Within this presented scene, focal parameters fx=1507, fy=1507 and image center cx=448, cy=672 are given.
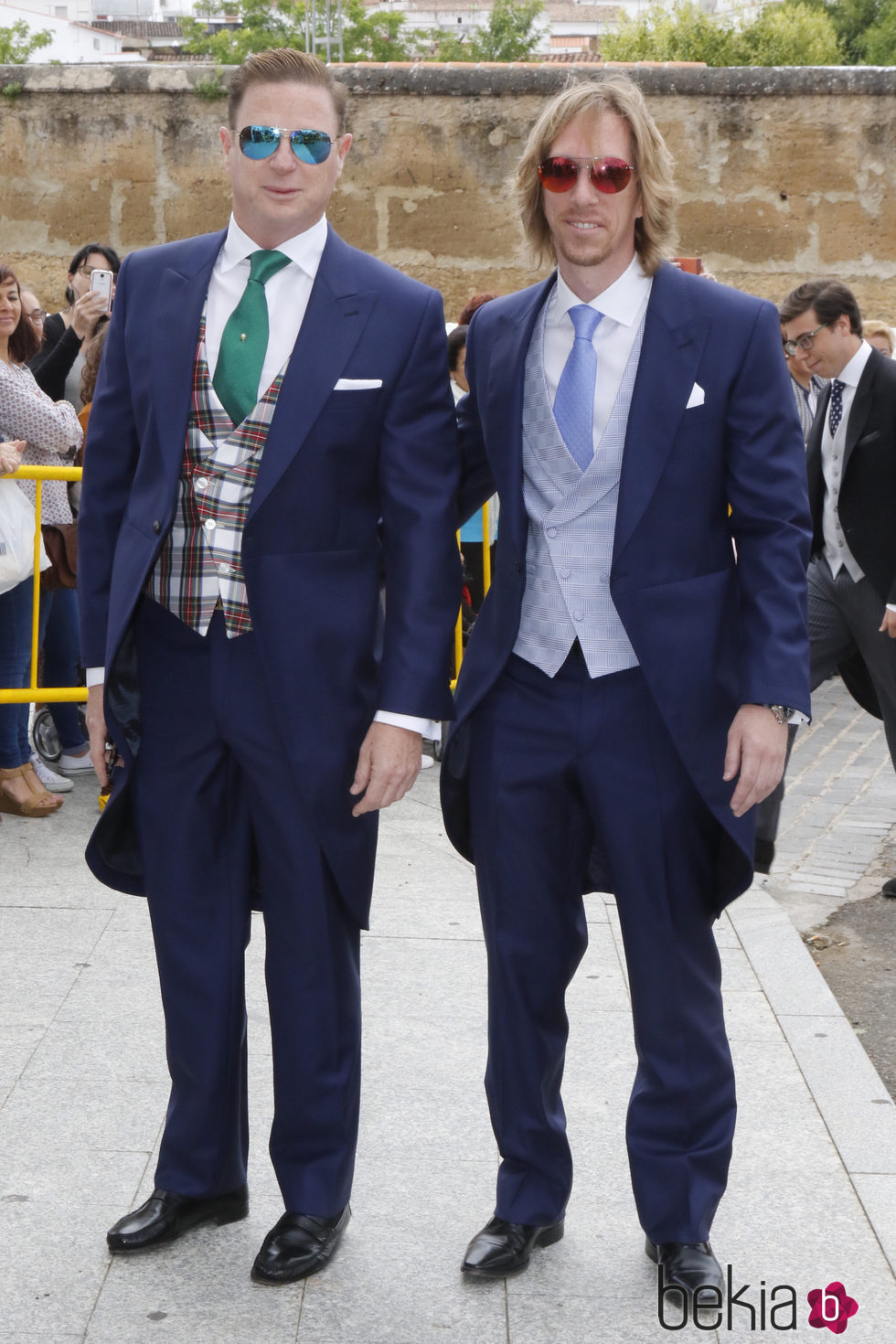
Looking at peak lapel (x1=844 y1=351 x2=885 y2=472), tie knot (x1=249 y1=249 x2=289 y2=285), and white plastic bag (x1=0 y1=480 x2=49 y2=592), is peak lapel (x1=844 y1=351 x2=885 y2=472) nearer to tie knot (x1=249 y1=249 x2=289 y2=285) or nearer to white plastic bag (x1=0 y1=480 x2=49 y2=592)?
white plastic bag (x1=0 y1=480 x2=49 y2=592)

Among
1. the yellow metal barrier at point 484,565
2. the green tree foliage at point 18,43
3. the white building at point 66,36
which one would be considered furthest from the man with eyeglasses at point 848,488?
the white building at point 66,36

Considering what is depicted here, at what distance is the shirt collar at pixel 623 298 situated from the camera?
2740mm

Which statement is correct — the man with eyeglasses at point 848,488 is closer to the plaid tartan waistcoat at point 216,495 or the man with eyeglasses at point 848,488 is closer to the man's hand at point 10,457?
the man's hand at point 10,457

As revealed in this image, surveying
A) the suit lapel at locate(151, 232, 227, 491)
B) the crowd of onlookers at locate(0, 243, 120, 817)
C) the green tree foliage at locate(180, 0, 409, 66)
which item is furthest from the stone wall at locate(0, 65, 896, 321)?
the green tree foliage at locate(180, 0, 409, 66)

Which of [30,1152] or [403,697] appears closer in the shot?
[403,697]

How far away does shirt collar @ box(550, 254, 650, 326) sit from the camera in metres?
2.74

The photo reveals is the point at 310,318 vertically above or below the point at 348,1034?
above

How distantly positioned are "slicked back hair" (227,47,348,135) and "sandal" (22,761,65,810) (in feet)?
12.5

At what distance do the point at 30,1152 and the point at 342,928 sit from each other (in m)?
0.97

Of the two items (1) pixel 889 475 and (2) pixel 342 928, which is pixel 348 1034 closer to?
(2) pixel 342 928

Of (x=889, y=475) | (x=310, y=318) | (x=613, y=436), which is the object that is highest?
(x=310, y=318)

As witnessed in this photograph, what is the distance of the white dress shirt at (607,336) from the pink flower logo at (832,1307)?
1.61m

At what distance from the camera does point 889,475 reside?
18.2 feet

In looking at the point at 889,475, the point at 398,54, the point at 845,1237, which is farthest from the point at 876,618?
the point at 398,54
